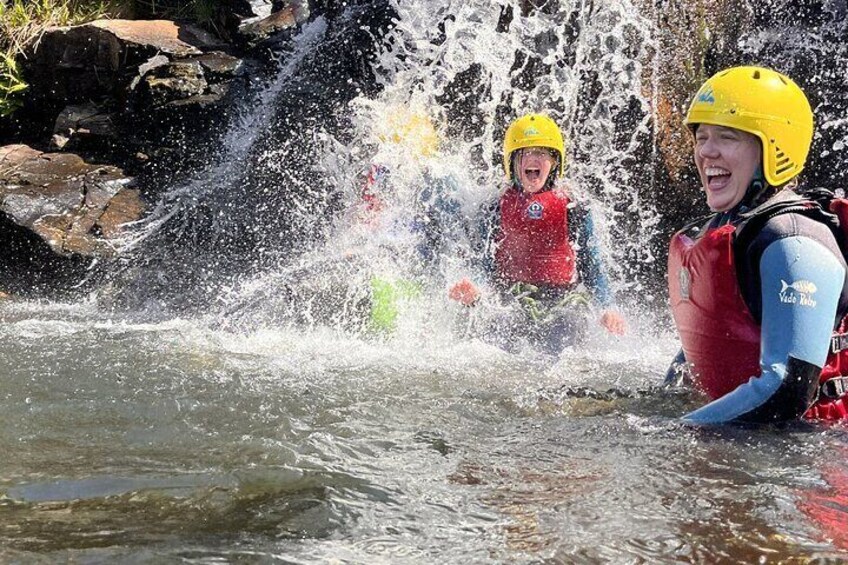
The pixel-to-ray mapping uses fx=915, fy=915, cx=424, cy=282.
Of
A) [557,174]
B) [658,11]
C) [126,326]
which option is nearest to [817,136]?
[658,11]

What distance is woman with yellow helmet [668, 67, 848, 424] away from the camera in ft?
9.56

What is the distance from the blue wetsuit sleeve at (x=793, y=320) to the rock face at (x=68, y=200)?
278 inches

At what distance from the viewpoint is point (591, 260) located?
20.7 ft

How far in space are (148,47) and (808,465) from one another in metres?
8.86

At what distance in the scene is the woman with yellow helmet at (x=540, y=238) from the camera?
629 cm

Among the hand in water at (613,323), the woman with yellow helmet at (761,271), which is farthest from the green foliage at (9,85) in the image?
the woman with yellow helmet at (761,271)

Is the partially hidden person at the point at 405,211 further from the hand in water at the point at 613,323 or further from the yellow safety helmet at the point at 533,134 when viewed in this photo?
the hand in water at the point at 613,323

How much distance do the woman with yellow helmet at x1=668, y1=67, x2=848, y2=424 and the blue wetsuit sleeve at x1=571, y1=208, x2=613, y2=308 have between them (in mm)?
2662

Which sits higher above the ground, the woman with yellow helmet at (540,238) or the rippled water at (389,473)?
the woman with yellow helmet at (540,238)

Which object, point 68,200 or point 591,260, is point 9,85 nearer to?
point 68,200

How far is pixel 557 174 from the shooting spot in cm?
668

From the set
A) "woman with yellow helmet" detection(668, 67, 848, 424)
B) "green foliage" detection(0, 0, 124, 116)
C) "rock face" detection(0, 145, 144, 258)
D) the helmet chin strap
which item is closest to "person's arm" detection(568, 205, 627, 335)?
"woman with yellow helmet" detection(668, 67, 848, 424)

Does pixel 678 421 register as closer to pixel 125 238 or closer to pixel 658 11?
pixel 658 11

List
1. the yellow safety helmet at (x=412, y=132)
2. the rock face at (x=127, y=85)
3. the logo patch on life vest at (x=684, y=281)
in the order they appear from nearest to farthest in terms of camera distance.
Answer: the logo patch on life vest at (x=684, y=281), the yellow safety helmet at (x=412, y=132), the rock face at (x=127, y=85)
